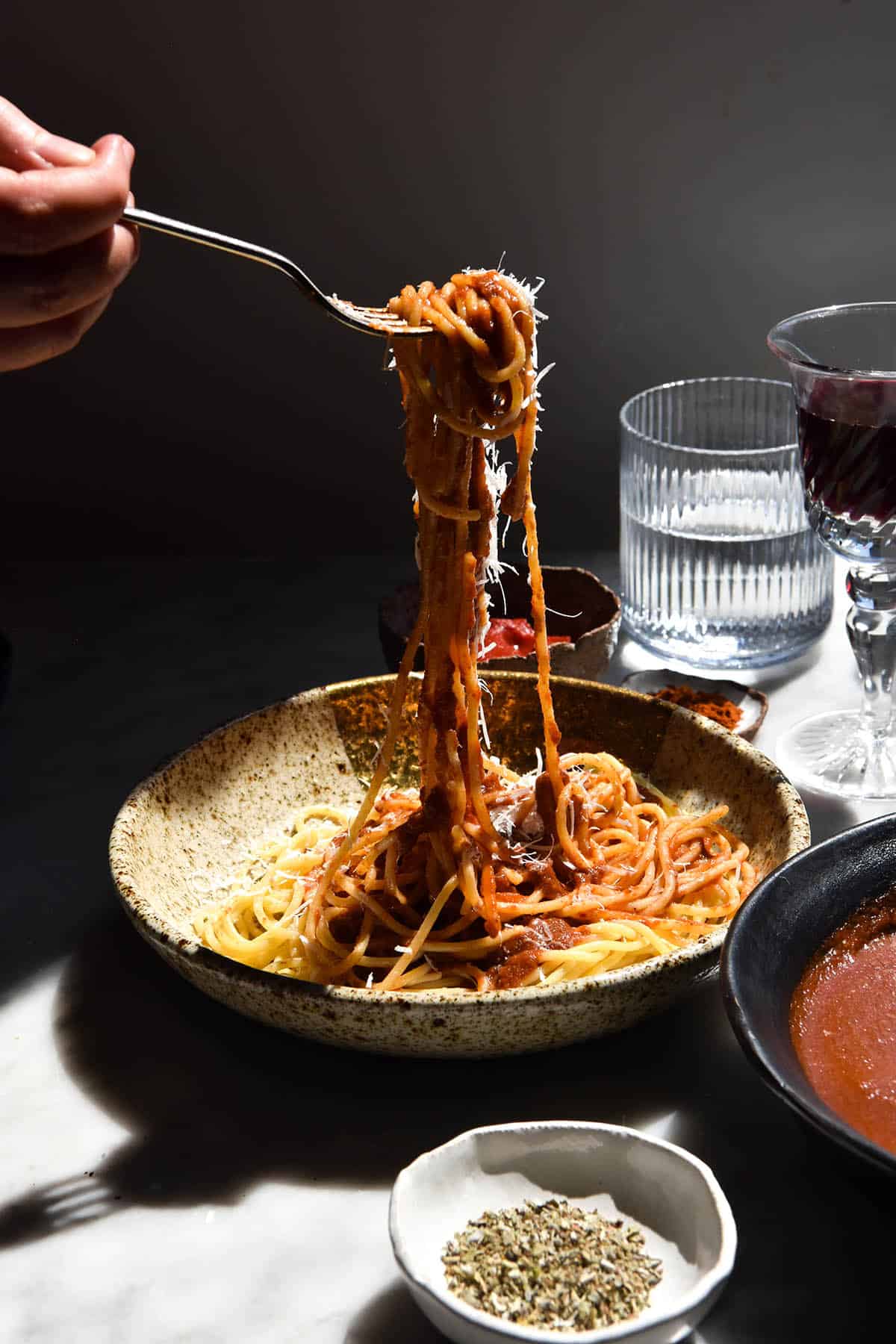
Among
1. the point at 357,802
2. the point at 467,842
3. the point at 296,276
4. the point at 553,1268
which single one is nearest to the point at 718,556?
the point at 357,802

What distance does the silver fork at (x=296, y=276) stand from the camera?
1.11m

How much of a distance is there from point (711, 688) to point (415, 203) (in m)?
0.96

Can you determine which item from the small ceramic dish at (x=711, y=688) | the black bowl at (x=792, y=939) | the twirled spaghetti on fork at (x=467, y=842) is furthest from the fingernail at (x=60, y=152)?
the small ceramic dish at (x=711, y=688)

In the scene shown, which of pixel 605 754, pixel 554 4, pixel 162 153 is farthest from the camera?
pixel 162 153

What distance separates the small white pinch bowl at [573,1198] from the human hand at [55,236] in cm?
71

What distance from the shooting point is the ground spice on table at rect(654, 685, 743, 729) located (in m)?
1.75

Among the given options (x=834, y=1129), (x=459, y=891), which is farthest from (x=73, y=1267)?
(x=834, y=1129)

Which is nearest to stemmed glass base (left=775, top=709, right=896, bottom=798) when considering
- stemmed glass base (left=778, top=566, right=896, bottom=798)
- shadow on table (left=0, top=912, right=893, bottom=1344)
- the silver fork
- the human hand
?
stemmed glass base (left=778, top=566, right=896, bottom=798)

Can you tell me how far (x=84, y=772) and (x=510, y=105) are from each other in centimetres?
119

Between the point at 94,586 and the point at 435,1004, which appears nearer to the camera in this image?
the point at 435,1004

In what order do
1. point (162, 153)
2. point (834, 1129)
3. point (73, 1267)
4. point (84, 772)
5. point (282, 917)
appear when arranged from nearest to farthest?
point (834, 1129), point (73, 1267), point (282, 917), point (84, 772), point (162, 153)

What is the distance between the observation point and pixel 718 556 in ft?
6.41

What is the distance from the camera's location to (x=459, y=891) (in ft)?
4.49

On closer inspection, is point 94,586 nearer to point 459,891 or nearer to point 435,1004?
point 459,891
